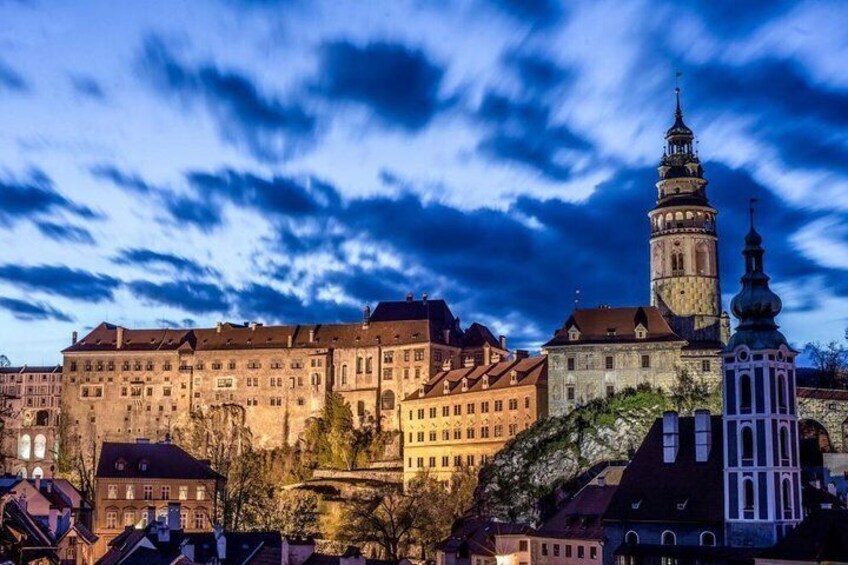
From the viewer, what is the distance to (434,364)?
367 ft

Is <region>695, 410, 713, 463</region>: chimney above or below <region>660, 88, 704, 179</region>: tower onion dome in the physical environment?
below

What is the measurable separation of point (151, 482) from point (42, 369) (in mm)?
93774

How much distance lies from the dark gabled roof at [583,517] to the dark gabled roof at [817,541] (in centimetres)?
1141

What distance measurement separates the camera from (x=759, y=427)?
5169 cm

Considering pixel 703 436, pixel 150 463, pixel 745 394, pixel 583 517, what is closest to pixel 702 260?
pixel 583 517

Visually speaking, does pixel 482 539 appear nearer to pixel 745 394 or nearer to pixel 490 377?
pixel 745 394

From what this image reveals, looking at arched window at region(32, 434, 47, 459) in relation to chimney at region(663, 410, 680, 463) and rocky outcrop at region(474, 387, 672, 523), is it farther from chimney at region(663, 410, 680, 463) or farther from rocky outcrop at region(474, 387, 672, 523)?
chimney at region(663, 410, 680, 463)

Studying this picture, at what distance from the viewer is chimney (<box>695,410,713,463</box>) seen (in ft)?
179

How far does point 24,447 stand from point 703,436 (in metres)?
114

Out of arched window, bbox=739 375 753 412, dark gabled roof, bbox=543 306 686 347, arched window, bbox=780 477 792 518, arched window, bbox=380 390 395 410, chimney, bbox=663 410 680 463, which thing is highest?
dark gabled roof, bbox=543 306 686 347

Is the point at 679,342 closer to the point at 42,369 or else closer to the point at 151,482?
the point at 151,482

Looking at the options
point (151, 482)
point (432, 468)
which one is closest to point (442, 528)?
point (432, 468)

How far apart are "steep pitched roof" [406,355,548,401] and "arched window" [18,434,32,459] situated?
211 feet

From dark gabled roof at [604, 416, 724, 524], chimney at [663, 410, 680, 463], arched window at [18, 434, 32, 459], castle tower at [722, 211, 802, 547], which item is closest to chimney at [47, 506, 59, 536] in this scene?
dark gabled roof at [604, 416, 724, 524]
